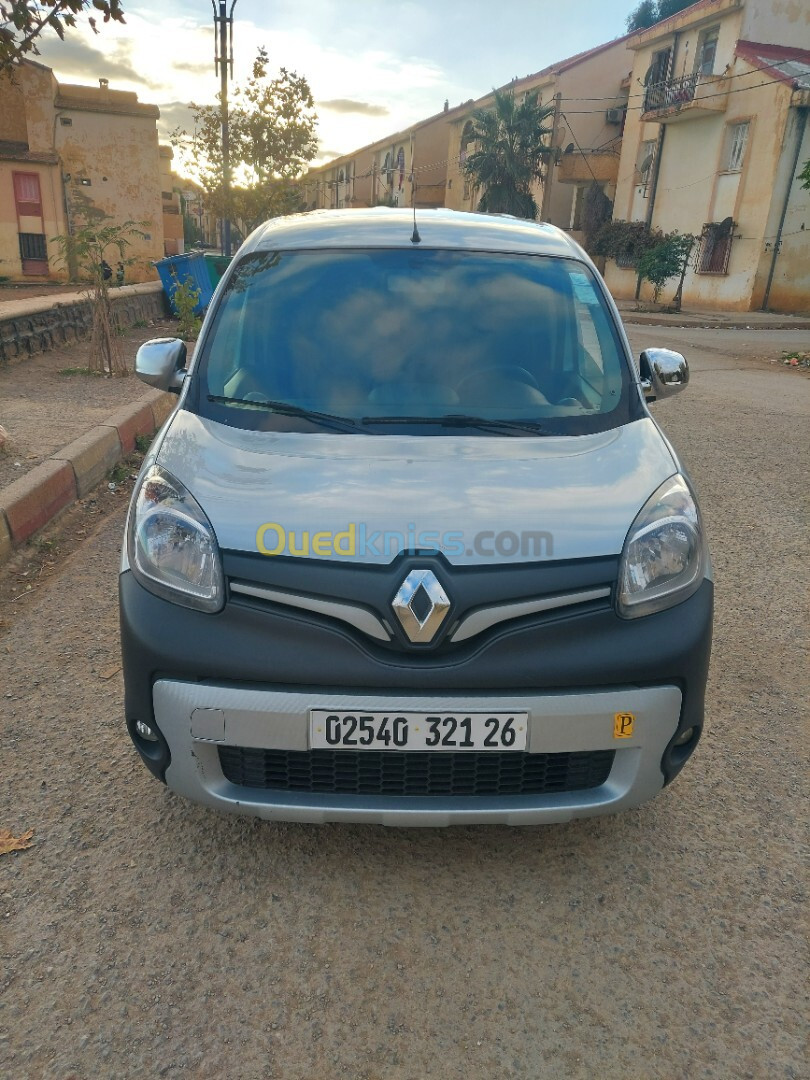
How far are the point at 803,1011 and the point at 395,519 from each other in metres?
1.46

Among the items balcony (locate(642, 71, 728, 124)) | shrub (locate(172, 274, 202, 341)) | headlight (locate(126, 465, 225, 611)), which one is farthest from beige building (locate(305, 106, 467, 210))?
headlight (locate(126, 465, 225, 611))

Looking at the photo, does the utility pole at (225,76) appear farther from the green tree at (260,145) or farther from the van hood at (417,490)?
the van hood at (417,490)

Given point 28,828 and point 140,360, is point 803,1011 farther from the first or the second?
point 140,360

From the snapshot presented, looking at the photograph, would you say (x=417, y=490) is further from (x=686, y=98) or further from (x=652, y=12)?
(x=652, y=12)

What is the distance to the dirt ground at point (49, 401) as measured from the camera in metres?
5.62

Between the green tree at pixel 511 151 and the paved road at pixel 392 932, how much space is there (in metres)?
38.6

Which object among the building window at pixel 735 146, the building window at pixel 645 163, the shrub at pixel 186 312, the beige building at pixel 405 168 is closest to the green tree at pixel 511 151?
the building window at pixel 645 163

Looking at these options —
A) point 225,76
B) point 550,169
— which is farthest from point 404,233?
→ point 550,169

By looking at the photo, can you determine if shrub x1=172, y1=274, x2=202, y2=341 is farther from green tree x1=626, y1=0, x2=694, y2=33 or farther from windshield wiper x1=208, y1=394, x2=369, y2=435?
green tree x1=626, y1=0, x2=694, y2=33

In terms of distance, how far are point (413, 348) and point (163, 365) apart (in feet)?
3.11

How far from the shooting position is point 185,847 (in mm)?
2354

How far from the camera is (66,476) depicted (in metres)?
5.17

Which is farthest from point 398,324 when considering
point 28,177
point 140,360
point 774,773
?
point 28,177

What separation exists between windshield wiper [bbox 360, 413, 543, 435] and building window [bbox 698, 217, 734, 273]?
2814cm
